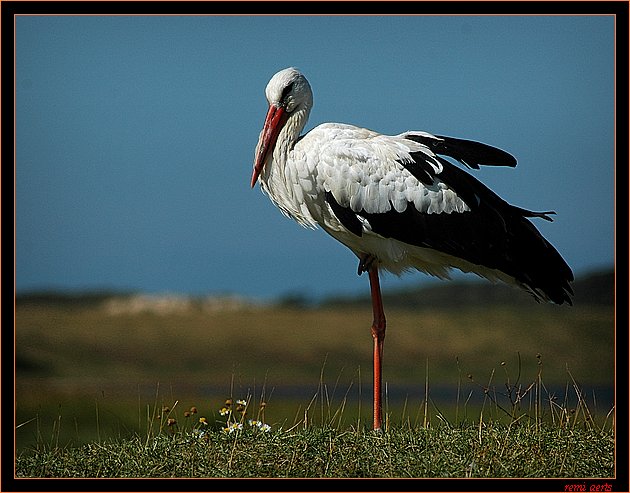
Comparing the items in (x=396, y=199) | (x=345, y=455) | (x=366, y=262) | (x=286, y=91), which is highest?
(x=286, y=91)

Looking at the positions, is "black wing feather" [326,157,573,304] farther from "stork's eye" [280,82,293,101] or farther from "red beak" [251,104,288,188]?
"stork's eye" [280,82,293,101]

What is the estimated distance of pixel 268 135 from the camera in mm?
8328

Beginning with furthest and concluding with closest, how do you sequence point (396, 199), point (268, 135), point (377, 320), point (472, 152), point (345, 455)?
1. point (377, 320)
2. point (268, 135)
3. point (472, 152)
4. point (396, 199)
5. point (345, 455)

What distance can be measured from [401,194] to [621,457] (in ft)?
8.84

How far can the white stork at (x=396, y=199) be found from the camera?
26.1ft

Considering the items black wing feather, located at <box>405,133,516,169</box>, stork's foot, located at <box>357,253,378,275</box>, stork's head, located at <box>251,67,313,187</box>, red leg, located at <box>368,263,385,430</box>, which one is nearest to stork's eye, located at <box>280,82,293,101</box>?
stork's head, located at <box>251,67,313,187</box>

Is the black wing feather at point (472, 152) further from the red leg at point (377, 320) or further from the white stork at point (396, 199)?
the red leg at point (377, 320)

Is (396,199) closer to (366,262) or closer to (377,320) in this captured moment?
(366,262)

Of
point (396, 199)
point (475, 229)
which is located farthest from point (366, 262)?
point (475, 229)

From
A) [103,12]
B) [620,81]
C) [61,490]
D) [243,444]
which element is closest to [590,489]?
[243,444]

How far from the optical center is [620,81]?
727 cm

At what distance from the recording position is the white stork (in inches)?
313

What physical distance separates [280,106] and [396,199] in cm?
136

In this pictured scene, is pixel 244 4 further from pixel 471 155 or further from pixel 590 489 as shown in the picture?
pixel 590 489
